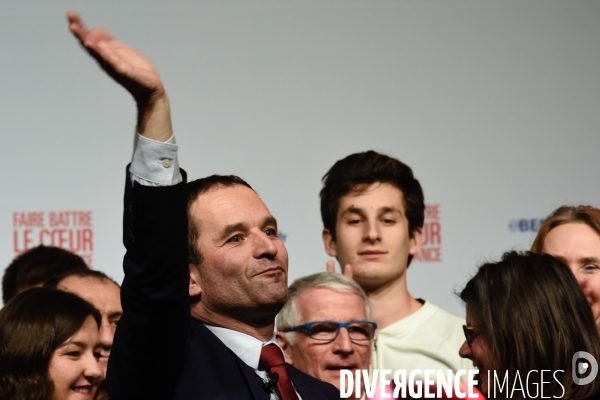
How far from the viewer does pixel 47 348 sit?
8.84 ft

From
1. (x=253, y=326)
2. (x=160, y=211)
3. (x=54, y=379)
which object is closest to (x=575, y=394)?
(x=253, y=326)

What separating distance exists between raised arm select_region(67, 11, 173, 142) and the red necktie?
2.58 feet

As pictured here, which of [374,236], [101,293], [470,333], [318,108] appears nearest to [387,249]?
[374,236]

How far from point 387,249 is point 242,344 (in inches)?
57.0

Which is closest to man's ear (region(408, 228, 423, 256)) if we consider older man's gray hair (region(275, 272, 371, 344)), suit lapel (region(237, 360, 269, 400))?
older man's gray hair (region(275, 272, 371, 344))

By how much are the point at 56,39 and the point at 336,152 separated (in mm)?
1625

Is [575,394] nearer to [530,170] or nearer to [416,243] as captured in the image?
[416,243]

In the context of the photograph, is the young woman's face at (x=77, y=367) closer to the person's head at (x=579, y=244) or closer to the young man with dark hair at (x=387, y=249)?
the young man with dark hair at (x=387, y=249)

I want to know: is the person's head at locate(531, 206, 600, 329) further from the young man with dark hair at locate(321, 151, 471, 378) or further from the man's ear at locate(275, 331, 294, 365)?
the man's ear at locate(275, 331, 294, 365)

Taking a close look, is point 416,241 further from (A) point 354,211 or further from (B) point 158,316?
(B) point 158,316

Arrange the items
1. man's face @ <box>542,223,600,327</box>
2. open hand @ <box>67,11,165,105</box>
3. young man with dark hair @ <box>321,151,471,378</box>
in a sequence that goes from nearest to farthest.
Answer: open hand @ <box>67,11,165,105</box> < man's face @ <box>542,223,600,327</box> < young man with dark hair @ <box>321,151,471,378</box>

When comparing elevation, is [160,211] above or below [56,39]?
below

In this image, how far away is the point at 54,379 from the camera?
269cm

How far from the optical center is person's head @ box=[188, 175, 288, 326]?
7.48ft
